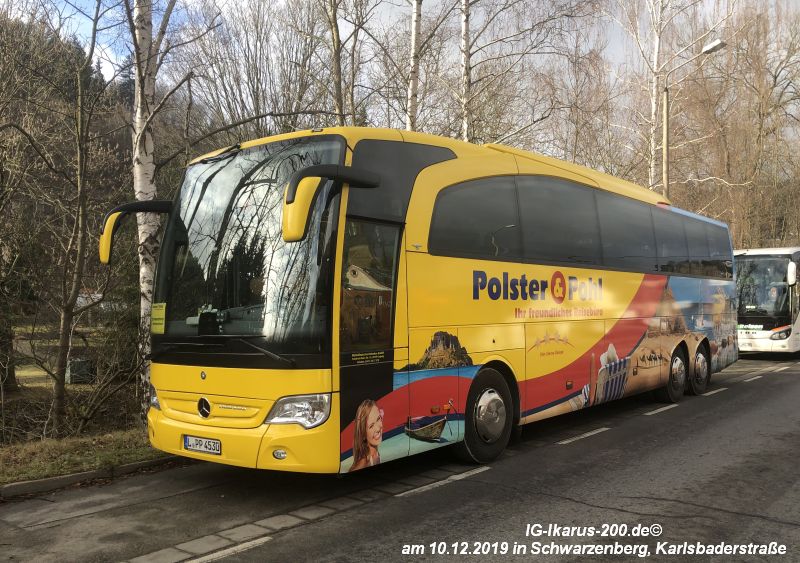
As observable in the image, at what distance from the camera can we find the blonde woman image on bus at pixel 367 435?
5.63 meters

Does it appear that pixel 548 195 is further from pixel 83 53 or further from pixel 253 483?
pixel 83 53

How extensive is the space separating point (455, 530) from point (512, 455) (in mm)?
2804

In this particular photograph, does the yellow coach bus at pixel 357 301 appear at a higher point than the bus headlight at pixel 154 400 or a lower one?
higher

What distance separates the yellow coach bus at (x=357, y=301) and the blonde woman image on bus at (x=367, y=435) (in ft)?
0.05

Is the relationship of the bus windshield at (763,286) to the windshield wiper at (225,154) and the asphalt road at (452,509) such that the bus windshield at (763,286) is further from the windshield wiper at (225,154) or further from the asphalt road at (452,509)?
the windshield wiper at (225,154)

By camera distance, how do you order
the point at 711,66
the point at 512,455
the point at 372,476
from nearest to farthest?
the point at 372,476 → the point at 512,455 → the point at 711,66

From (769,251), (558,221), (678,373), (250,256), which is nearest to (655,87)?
(769,251)

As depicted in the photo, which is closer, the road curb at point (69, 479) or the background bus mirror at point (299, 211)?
the background bus mirror at point (299, 211)

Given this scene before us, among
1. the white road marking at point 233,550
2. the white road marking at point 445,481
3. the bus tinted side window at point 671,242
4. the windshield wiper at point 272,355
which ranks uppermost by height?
the bus tinted side window at point 671,242

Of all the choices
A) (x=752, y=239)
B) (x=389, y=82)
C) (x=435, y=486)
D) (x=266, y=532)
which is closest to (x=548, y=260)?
(x=435, y=486)

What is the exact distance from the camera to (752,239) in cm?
3222

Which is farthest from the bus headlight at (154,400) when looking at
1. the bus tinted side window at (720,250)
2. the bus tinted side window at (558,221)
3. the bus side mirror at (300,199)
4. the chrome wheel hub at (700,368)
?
the bus tinted side window at (720,250)

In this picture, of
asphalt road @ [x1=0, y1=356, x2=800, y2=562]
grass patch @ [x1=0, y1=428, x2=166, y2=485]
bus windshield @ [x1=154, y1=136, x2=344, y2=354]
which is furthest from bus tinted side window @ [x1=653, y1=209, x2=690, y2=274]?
grass patch @ [x1=0, y1=428, x2=166, y2=485]

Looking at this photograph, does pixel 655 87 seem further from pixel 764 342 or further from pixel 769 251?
pixel 764 342
